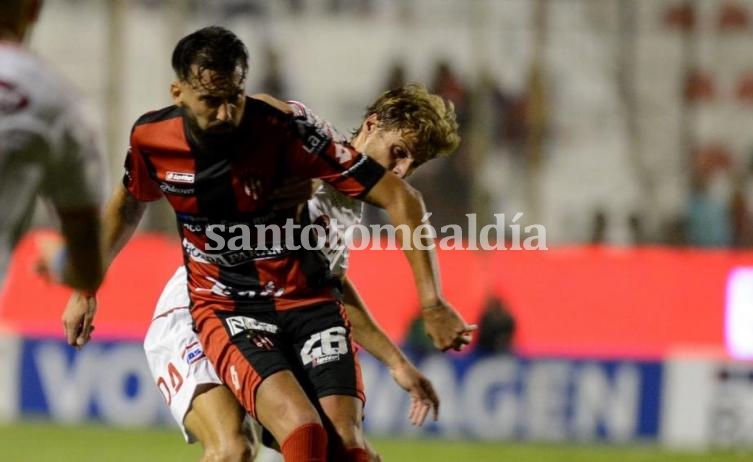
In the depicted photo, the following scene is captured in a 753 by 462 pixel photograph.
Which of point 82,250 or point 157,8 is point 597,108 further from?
point 82,250

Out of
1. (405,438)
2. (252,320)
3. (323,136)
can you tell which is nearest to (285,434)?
(252,320)

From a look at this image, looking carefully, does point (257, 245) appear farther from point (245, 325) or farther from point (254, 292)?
point (245, 325)

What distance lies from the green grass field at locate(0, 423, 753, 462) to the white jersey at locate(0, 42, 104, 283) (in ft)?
23.9

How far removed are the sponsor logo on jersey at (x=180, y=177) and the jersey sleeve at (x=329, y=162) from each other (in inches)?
14.2

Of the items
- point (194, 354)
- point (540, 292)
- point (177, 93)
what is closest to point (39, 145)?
point (177, 93)

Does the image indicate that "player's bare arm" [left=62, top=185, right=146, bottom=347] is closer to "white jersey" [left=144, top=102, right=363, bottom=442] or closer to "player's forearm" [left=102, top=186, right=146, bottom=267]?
"player's forearm" [left=102, top=186, right=146, bottom=267]

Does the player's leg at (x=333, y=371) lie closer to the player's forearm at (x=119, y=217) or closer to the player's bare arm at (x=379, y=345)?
the player's bare arm at (x=379, y=345)

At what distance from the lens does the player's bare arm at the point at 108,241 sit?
5543 mm

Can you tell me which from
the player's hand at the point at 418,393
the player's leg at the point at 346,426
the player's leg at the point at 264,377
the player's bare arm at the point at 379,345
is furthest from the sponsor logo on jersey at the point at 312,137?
the player's hand at the point at 418,393

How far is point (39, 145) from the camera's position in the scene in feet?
11.4

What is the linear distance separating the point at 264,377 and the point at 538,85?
803cm

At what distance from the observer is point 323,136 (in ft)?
17.0

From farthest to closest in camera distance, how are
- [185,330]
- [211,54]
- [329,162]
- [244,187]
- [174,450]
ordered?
[174,450] < [185,330] < [244,187] < [329,162] < [211,54]

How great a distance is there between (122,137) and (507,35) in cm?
342
